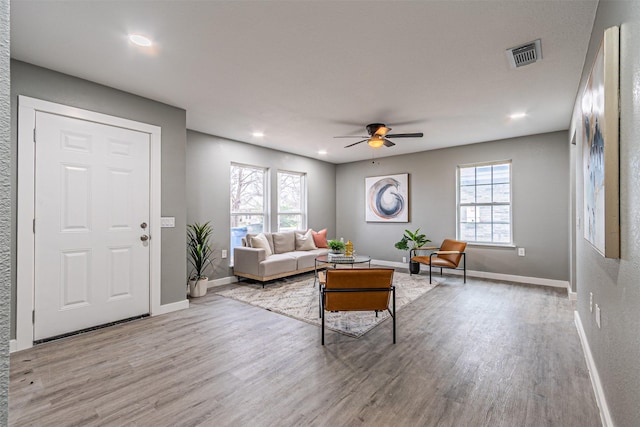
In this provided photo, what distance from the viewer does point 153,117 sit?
353 centimetres

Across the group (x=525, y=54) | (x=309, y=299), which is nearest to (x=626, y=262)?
(x=525, y=54)

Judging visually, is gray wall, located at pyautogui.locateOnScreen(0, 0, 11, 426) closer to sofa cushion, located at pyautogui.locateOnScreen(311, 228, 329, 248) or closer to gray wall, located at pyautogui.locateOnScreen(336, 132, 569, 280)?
sofa cushion, located at pyautogui.locateOnScreen(311, 228, 329, 248)

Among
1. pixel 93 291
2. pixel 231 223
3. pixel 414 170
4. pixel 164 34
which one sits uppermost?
pixel 164 34

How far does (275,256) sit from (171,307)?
1933 mm

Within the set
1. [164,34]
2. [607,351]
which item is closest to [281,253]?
[164,34]

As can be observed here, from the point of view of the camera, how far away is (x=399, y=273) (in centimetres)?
591

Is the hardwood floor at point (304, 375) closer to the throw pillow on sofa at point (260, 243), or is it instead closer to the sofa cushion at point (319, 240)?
the throw pillow on sofa at point (260, 243)

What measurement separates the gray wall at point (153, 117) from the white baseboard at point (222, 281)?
1.14 m

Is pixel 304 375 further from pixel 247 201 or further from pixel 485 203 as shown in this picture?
pixel 485 203

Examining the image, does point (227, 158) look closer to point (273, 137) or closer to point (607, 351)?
point (273, 137)

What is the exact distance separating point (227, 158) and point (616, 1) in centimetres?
489

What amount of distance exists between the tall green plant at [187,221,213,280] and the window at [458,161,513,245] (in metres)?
4.69

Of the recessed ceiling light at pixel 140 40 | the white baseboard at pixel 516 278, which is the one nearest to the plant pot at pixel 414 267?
the white baseboard at pixel 516 278

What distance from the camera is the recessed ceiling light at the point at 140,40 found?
2.28m
